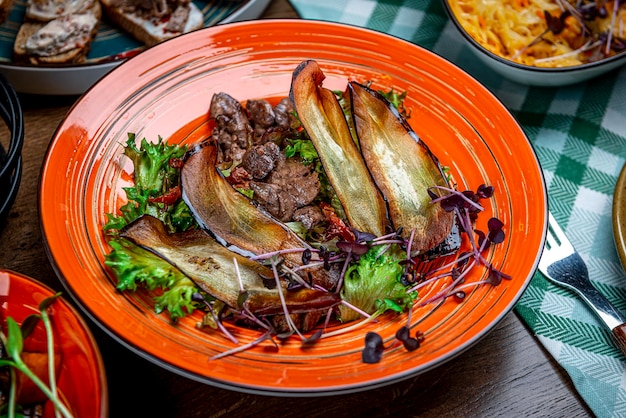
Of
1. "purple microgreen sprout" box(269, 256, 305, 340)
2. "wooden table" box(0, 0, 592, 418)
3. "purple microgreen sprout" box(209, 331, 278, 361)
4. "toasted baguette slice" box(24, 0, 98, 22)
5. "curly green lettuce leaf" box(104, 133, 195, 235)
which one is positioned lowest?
"wooden table" box(0, 0, 592, 418)

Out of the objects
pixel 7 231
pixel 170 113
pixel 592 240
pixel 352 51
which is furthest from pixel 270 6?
pixel 592 240

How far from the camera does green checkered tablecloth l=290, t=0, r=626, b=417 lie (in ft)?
6.94

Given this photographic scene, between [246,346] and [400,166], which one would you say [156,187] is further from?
[400,166]

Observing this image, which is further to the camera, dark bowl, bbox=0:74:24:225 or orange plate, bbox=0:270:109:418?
dark bowl, bbox=0:74:24:225

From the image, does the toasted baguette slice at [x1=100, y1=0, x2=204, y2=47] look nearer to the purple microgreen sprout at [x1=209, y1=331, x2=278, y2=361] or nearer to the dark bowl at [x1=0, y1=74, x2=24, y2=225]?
the dark bowl at [x1=0, y1=74, x2=24, y2=225]

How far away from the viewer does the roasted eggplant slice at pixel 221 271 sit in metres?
1.85

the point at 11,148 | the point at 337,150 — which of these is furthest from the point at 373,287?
the point at 11,148

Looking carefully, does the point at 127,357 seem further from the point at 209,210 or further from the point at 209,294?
the point at 209,210

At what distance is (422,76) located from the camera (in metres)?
2.38

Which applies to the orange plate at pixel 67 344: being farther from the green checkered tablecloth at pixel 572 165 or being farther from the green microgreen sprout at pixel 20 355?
the green checkered tablecloth at pixel 572 165

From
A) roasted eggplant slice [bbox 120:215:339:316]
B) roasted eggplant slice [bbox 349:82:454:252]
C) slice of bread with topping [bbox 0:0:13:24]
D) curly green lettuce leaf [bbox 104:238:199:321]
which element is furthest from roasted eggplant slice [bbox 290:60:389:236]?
slice of bread with topping [bbox 0:0:13:24]

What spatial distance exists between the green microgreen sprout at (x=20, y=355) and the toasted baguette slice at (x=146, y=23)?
5.04 ft

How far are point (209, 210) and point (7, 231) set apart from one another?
86 centimetres

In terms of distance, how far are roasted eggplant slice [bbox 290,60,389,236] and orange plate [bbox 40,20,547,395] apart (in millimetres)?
224
